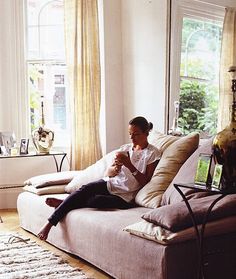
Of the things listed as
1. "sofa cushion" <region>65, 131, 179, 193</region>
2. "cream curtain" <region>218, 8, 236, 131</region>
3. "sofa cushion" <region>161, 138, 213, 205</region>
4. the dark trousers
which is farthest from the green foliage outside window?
the dark trousers

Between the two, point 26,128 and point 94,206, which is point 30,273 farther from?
point 26,128

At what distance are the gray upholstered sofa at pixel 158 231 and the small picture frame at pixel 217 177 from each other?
17 cm

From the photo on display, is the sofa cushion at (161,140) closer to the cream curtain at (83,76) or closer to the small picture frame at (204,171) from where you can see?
the small picture frame at (204,171)

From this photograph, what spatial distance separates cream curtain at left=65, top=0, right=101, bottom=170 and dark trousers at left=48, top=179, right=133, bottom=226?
170 centimetres

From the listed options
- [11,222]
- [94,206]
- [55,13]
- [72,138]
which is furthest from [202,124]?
[55,13]

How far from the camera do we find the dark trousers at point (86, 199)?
3.51 m

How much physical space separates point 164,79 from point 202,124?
2.40 feet

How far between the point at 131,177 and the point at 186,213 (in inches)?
42.2

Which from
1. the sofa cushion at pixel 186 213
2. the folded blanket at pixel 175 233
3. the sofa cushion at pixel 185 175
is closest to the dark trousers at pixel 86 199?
the sofa cushion at pixel 185 175

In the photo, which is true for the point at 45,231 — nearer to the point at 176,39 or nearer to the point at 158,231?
the point at 158,231

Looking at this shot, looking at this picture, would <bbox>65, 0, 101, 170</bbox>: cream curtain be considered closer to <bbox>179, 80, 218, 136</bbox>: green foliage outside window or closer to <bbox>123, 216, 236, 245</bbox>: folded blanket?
<bbox>179, 80, 218, 136</bbox>: green foliage outside window

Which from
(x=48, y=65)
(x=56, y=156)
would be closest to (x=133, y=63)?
(x=48, y=65)

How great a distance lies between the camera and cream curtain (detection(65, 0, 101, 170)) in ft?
17.3

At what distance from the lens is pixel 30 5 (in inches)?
221
